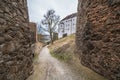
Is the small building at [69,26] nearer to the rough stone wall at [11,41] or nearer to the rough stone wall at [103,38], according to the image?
the rough stone wall at [103,38]

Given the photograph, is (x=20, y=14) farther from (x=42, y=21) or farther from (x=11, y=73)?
(x=42, y=21)

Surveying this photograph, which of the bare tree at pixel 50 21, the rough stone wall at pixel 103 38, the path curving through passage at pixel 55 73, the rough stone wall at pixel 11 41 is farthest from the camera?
the bare tree at pixel 50 21

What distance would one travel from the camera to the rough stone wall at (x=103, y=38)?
4.89 metres

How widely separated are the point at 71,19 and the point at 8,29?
37387 millimetres

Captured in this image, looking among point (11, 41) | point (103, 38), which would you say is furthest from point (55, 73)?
point (11, 41)

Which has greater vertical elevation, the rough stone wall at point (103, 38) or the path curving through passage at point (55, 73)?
the rough stone wall at point (103, 38)

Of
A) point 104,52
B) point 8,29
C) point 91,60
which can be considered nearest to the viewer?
point 8,29

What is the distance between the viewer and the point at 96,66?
20.8 feet

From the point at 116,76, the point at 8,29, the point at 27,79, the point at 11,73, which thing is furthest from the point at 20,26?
the point at 116,76

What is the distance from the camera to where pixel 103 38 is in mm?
5730

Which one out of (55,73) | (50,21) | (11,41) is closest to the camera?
(11,41)

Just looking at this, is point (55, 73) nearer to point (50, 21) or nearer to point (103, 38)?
point (103, 38)

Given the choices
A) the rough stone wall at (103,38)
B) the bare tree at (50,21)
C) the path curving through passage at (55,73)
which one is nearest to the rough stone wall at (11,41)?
the path curving through passage at (55,73)

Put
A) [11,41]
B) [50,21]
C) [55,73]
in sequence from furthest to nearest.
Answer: [50,21], [55,73], [11,41]
